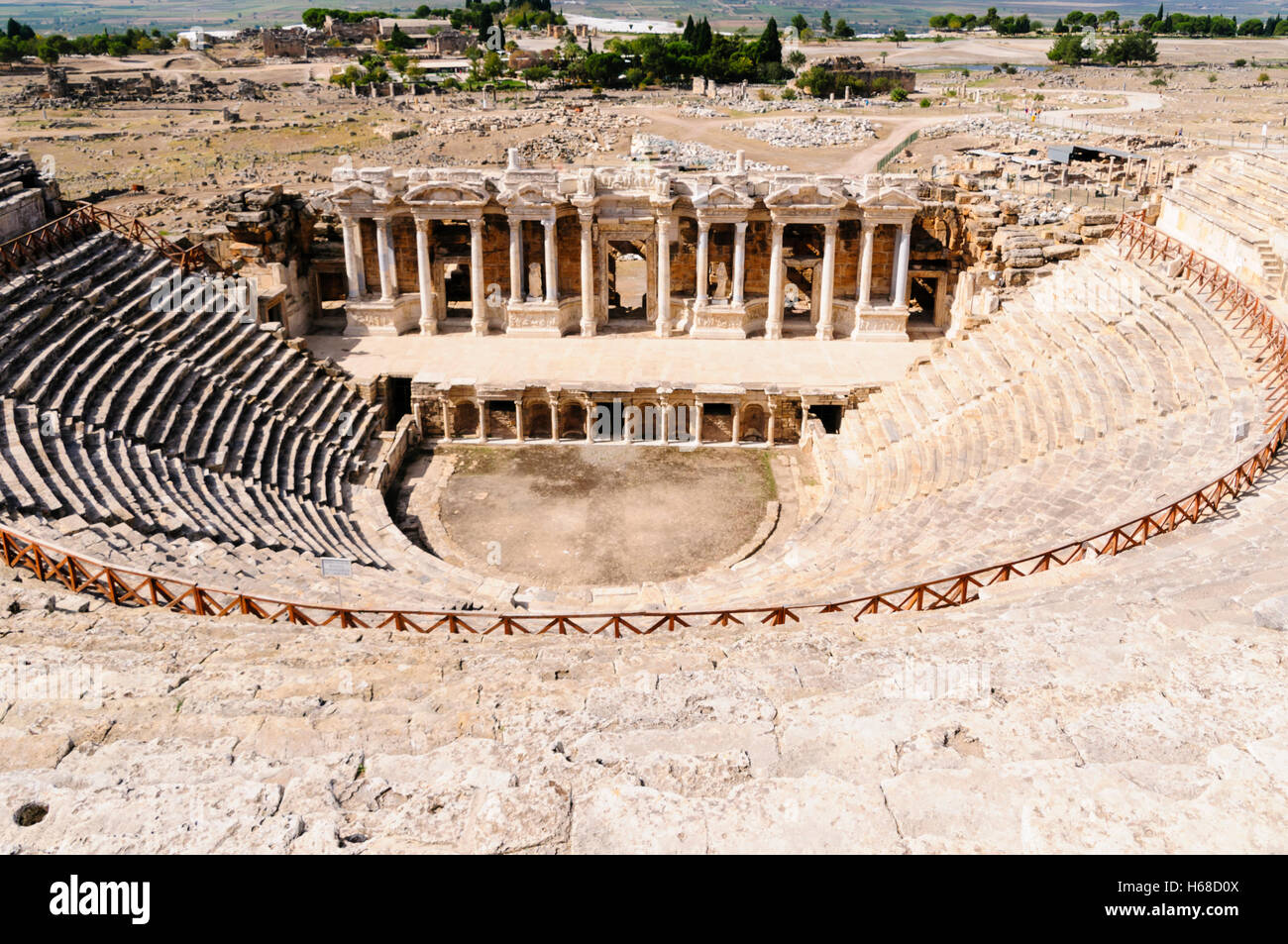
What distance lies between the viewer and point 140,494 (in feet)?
60.3

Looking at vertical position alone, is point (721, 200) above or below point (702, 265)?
above

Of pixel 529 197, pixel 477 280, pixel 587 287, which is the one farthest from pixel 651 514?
pixel 529 197

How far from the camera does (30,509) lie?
16.1m

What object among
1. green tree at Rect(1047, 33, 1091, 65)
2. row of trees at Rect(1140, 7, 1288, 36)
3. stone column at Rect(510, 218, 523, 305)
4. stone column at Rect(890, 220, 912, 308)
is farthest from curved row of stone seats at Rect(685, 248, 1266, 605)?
row of trees at Rect(1140, 7, 1288, 36)

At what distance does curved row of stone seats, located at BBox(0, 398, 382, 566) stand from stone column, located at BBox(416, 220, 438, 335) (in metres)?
11.5

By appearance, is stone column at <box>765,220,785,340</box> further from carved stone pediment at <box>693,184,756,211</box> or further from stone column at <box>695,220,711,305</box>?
stone column at <box>695,220,711,305</box>

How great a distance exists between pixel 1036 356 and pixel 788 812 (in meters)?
18.0

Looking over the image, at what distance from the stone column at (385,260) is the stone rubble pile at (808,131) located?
4398cm

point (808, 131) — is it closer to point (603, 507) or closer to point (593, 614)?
point (603, 507)

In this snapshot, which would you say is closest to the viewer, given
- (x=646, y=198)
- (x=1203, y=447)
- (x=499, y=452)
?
(x=1203, y=447)

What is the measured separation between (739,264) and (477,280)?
25.4 ft

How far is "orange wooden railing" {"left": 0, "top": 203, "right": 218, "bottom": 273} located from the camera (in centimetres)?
2369

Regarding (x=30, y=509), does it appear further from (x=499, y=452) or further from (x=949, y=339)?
(x=949, y=339)
